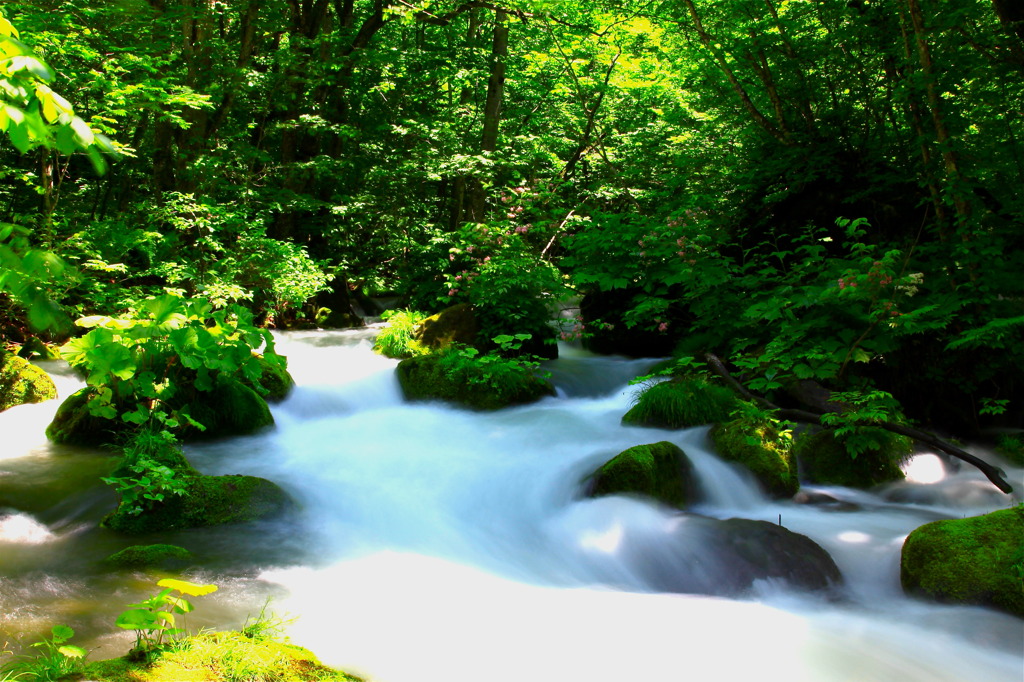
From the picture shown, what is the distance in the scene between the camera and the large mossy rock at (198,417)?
238 inches

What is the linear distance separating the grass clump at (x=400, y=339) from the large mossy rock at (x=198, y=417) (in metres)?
3.06

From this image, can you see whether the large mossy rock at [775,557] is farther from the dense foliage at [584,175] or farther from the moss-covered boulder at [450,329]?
the moss-covered boulder at [450,329]

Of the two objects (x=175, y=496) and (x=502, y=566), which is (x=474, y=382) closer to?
(x=502, y=566)

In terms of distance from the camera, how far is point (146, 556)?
3.93 meters

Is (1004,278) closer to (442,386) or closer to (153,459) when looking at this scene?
(442,386)

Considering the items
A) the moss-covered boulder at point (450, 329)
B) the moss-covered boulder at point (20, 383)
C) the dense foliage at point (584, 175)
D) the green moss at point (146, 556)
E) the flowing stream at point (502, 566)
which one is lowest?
the flowing stream at point (502, 566)

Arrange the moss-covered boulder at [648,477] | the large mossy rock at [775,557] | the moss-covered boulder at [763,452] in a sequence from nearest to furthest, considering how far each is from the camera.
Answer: the large mossy rock at [775,557]
the moss-covered boulder at [648,477]
the moss-covered boulder at [763,452]

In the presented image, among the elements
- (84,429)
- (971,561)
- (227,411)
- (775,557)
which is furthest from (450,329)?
(971,561)

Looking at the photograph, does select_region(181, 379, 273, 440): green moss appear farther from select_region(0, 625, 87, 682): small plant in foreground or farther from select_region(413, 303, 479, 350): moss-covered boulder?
select_region(0, 625, 87, 682): small plant in foreground

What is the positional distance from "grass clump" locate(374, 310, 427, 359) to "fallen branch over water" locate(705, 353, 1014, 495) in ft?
14.7

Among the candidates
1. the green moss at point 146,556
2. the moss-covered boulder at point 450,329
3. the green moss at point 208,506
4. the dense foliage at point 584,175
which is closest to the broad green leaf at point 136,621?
the dense foliage at point 584,175

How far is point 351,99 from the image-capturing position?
48.7 feet

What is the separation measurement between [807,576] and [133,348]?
4.74 meters

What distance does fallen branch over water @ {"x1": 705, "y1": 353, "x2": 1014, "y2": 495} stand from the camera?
528 cm
